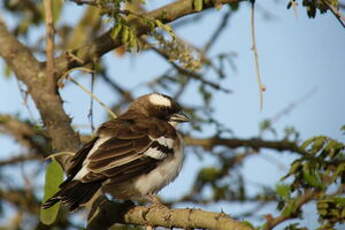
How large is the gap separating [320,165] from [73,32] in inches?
151

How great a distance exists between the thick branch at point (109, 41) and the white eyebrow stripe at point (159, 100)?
686mm

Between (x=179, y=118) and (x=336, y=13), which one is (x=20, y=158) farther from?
(x=336, y=13)

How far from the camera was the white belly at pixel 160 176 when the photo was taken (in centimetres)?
503

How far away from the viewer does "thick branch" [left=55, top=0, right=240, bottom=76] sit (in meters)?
5.45

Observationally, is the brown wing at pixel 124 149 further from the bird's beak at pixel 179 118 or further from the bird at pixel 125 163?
the bird's beak at pixel 179 118

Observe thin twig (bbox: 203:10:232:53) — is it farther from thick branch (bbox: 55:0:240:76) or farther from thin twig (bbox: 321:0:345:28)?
thin twig (bbox: 321:0:345:28)

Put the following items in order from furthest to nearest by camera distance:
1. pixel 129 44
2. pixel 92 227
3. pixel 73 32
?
pixel 73 32, pixel 129 44, pixel 92 227

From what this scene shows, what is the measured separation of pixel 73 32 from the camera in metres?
7.37

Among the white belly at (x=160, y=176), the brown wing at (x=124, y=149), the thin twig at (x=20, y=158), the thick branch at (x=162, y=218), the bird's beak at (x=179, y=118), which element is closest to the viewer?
the thick branch at (x=162, y=218)

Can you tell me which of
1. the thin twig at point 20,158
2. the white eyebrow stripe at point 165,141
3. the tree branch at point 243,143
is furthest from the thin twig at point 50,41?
the tree branch at point 243,143

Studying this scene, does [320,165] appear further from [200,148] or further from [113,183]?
[200,148]

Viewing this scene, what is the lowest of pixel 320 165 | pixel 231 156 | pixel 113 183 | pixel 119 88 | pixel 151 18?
pixel 231 156

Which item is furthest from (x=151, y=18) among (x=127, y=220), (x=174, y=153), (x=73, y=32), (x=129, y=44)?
(x=73, y=32)

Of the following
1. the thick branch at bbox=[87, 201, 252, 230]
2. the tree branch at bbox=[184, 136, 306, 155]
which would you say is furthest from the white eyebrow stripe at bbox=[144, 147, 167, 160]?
the tree branch at bbox=[184, 136, 306, 155]
